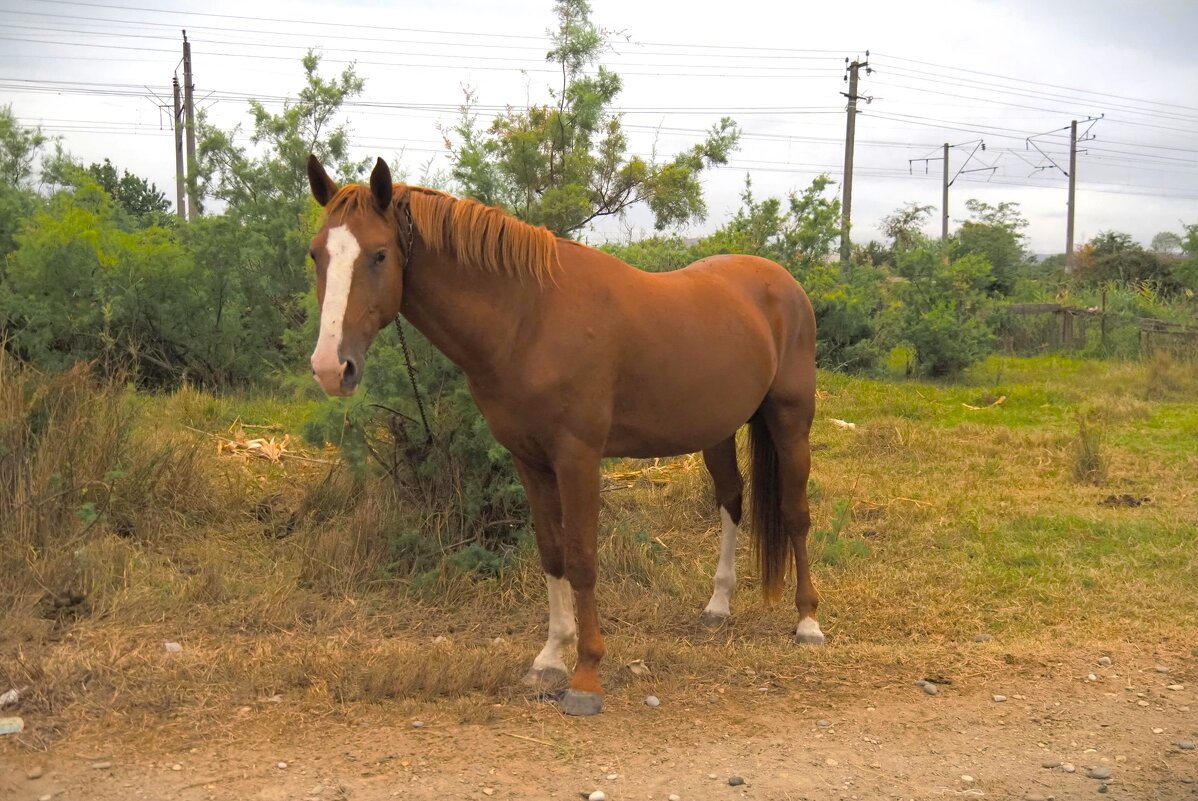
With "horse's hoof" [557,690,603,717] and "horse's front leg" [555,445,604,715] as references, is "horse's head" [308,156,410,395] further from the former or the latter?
"horse's hoof" [557,690,603,717]

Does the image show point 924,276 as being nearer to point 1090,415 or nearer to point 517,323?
point 1090,415

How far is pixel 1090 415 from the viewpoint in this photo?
423 inches

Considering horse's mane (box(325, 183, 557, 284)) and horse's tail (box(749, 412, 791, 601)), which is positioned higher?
horse's mane (box(325, 183, 557, 284))

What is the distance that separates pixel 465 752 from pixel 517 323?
158 centimetres

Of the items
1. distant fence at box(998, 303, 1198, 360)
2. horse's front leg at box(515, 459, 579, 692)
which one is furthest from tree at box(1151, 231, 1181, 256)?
horse's front leg at box(515, 459, 579, 692)

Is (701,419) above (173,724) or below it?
above

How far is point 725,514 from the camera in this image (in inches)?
194

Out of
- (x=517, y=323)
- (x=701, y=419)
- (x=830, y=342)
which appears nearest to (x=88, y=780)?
(x=517, y=323)

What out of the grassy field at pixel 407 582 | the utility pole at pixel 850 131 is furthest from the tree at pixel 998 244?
the grassy field at pixel 407 582

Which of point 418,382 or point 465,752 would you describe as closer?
point 465,752

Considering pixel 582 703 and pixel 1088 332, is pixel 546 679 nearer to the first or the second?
pixel 582 703

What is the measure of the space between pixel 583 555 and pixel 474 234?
1325 millimetres

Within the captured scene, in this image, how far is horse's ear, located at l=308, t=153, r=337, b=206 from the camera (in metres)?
3.24

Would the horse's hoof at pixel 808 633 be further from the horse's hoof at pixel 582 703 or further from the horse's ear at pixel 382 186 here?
the horse's ear at pixel 382 186
